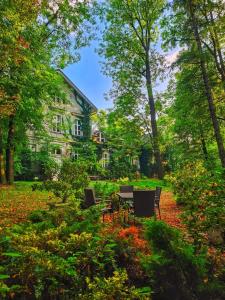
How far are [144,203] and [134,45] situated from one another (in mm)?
23152

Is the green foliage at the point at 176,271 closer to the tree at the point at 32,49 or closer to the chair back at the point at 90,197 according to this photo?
the chair back at the point at 90,197

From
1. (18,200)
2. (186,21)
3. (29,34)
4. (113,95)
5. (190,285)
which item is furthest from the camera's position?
(113,95)

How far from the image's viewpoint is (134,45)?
28.3 meters

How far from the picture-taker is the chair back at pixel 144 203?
332 inches

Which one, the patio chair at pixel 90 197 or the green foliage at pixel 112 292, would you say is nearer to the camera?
the green foliage at pixel 112 292

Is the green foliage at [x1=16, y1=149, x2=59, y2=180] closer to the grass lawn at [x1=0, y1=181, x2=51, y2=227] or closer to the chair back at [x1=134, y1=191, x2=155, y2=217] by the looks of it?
the grass lawn at [x1=0, y1=181, x2=51, y2=227]

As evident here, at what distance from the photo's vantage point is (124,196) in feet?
32.7

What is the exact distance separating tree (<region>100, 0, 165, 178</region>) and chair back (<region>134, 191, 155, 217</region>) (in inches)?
696

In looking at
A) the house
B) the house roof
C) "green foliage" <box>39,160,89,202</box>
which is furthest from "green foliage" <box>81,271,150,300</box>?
the house roof

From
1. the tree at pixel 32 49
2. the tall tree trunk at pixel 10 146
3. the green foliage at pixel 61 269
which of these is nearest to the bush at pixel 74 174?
the tree at pixel 32 49

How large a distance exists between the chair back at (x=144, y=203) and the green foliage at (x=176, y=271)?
493cm

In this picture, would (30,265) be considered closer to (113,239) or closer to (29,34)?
(113,239)

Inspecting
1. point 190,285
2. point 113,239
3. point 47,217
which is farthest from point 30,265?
point 47,217

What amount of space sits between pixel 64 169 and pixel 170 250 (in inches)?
300
